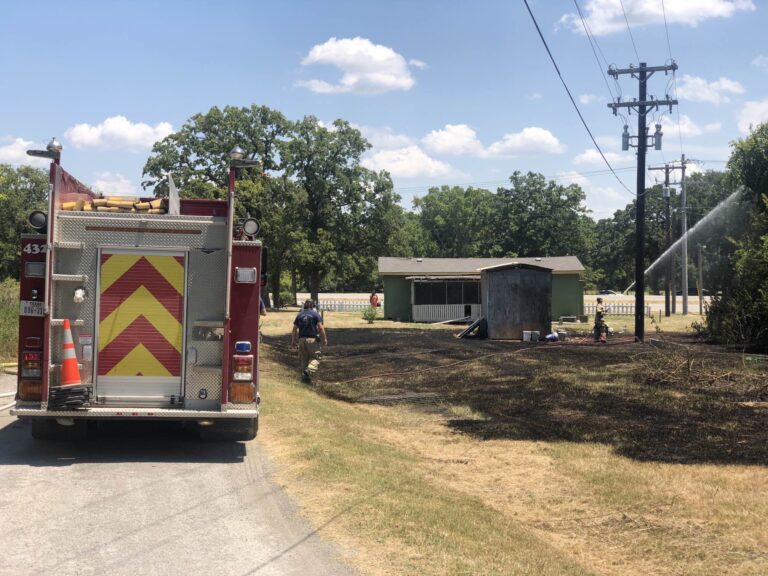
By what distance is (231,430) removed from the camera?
27.4ft

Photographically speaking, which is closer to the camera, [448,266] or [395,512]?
[395,512]

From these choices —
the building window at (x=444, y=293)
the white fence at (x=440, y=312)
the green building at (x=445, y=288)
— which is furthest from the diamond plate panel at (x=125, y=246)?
the building window at (x=444, y=293)

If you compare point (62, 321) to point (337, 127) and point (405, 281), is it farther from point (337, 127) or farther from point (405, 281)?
point (337, 127)

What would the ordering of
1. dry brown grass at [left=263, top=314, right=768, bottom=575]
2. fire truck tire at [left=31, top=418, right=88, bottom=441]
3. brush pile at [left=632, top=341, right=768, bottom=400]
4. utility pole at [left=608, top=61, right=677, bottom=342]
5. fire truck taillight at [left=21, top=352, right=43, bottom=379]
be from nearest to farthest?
dry brown grass at [left=263, top=314, right=768, bottom=575]
fire truck taillight at [left=21, top=352, right=43, bottom=379]
fire truck tire at [left=31, top=418, right=88, bottom=441]
brush pile at [left=632, top=341, right=768, bottom=400]
utility pole at [left=608, top=61, right=677, bottom=342]

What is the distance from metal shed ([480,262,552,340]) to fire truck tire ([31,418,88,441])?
18785 millimetres

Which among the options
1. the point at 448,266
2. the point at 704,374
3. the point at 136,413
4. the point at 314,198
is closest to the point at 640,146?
the point at 704,374

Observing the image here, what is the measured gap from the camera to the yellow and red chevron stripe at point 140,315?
7.79 m

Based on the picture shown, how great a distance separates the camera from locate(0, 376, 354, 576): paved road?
4824mm

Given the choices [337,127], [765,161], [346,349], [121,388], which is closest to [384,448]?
[121,388]

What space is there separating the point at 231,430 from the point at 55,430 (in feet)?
6.26

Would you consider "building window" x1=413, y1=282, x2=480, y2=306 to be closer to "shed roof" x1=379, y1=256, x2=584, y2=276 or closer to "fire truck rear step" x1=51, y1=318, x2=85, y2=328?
"shed roof" x1=379, y1=256, x2=584, y2=276

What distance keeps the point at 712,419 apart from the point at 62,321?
8847 millimetres

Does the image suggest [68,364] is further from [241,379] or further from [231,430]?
[231,430]

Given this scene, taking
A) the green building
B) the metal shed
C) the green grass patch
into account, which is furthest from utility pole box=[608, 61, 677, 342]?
the green grass patch
